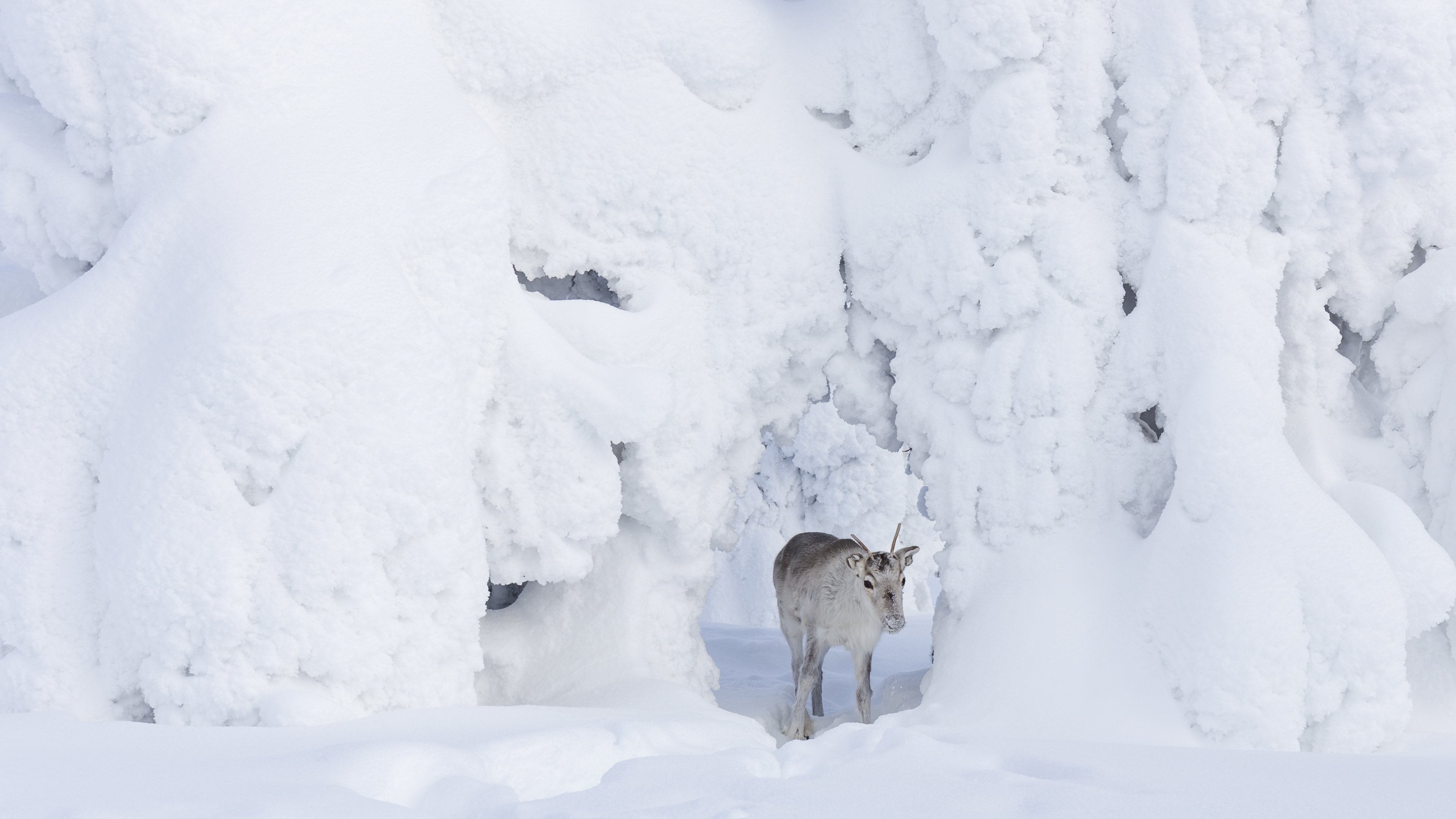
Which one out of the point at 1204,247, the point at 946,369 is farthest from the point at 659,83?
the point at 1204,247

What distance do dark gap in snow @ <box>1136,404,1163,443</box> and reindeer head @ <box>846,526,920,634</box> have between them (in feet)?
4.20

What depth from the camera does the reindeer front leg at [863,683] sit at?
5840mm

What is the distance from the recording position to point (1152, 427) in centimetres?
512

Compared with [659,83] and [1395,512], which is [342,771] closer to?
[659,83]

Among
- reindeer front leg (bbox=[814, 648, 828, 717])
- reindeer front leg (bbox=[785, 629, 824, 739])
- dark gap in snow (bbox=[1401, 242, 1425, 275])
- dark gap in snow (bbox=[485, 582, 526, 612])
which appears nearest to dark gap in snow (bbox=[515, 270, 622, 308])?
dark gap in snow (bbox=[485, 582, 526, 612])

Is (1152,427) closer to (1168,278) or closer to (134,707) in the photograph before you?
(1168,278)

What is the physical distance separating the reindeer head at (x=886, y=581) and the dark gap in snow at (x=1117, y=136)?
2160mm

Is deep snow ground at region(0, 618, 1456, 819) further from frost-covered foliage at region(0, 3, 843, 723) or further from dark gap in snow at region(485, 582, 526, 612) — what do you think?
dark gap in snow at region(485, 582, 526, 612)

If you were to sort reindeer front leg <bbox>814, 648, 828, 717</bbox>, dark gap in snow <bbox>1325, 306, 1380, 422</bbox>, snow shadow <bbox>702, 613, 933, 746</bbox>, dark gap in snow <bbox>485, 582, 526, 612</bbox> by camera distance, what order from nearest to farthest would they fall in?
dark gap in snow <bbox>1325, 306, 1380, 422</bbox> < dark gap in snow <bbox>485, 582, 526, 612</bbox> < snow shadow <bbox>702, 613, 933, 746</bbox> < reindeer front leg <bbox>814, 648, 828, 717</bbox>

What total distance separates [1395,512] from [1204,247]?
1.39 m

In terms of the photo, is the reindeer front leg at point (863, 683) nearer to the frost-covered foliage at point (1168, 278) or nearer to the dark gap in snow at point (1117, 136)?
the frost-covered foliage at point (1168, 278)

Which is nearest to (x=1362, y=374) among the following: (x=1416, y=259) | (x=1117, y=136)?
(x=1416, y=259)

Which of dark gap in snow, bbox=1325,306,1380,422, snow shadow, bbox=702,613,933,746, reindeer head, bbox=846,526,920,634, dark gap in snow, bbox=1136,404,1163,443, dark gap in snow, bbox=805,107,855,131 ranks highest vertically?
dark gap in snow, bbox=805,107,855,131

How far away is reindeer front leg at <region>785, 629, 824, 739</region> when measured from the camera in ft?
18.6
